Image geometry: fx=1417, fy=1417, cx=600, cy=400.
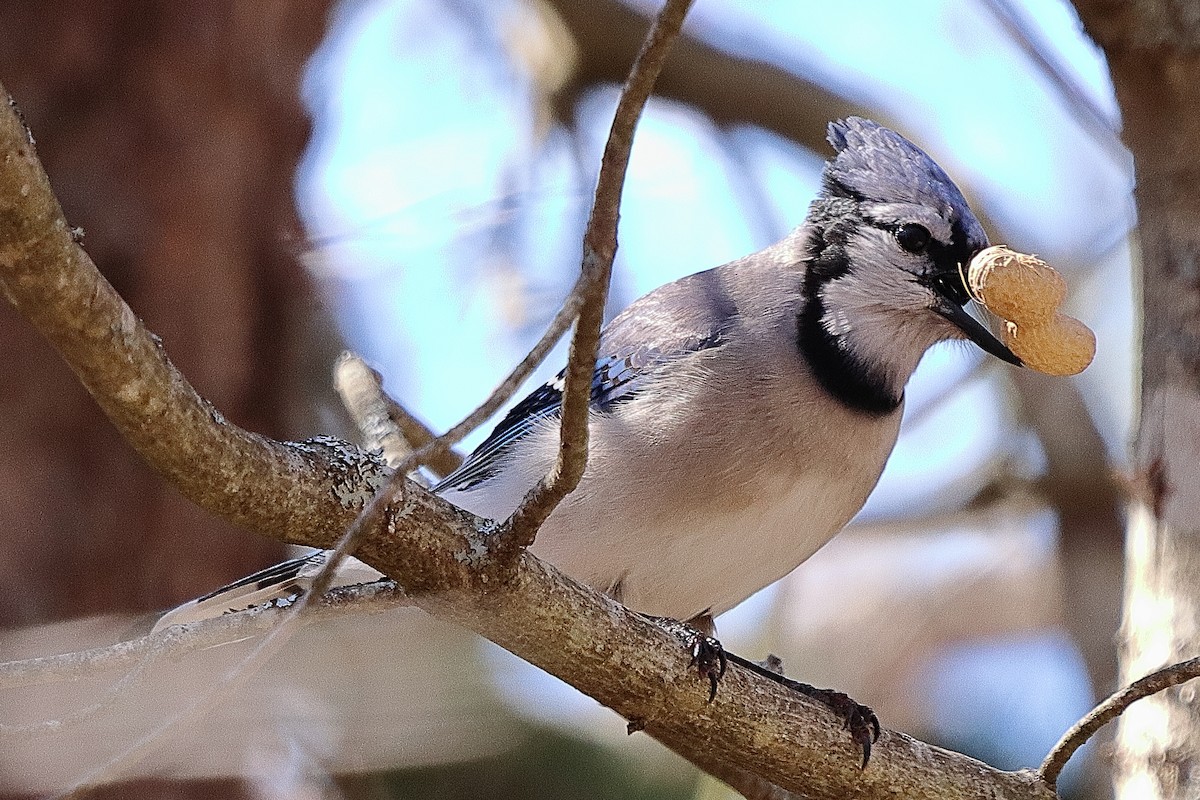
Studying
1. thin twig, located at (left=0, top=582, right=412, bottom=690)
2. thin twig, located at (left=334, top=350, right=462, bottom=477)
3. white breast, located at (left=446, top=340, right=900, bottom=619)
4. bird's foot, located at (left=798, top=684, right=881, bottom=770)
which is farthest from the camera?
thin twig, located at (left=334, top=350, right=462, bottom=477)

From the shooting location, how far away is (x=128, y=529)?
10.9 feet

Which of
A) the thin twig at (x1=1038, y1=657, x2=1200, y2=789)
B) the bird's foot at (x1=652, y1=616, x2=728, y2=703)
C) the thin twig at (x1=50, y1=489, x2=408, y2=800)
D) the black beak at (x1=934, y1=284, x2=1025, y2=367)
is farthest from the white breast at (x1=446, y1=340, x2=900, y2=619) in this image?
the thin twig at (x1=50, y1=489, x2=408, y2=800)

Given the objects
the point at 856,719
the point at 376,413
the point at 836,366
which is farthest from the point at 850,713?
the point at 376,413

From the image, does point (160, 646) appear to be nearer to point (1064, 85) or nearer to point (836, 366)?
point (836, 366)

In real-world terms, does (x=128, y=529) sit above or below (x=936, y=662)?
below

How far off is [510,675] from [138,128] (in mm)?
1638

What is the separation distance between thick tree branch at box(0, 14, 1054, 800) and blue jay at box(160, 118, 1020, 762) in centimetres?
35

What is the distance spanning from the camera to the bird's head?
2490 mm

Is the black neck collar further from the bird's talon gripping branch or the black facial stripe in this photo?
the bird's talon gripping branch

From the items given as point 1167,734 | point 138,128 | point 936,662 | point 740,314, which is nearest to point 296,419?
point 138,128

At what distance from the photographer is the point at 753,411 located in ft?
7.78

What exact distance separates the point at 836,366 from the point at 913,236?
0.29 metres

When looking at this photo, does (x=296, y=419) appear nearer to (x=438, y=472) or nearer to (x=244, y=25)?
(x=438, y=472)

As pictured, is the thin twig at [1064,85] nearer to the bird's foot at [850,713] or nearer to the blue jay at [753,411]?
the blue jay at [753,411]
